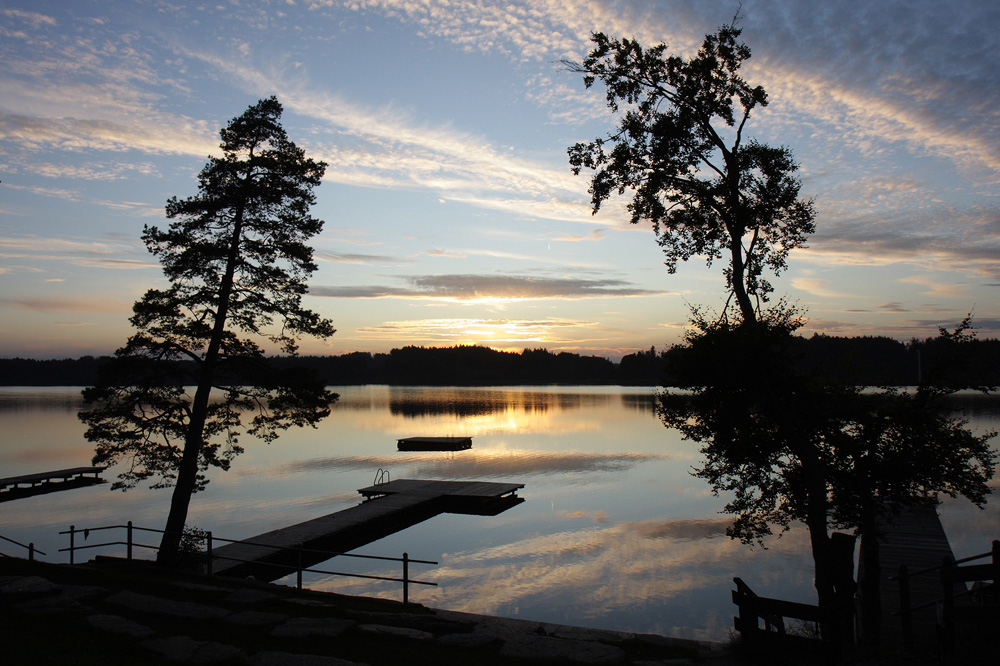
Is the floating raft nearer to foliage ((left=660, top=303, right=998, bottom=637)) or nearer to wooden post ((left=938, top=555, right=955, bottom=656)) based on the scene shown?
foliage ((left=660, top=303, right=998, bottom=637))

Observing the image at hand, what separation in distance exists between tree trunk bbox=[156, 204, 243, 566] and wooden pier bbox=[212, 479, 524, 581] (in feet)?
6.43

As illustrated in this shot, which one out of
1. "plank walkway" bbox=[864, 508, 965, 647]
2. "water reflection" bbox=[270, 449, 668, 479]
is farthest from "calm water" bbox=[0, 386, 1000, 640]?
"plank walkway" bbox=[864, 508, 965, 647]

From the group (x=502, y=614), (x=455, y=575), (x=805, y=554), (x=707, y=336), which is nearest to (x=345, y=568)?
(x=455, y=575)


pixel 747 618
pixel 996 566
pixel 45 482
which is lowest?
pixel 45 482

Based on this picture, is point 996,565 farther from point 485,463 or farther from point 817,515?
point 485,463

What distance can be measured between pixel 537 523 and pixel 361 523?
955cm

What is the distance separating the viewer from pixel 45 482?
42688mm

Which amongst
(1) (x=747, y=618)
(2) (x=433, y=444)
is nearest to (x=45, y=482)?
(2) (x=433, y=444)

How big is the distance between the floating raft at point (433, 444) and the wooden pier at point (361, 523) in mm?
25308

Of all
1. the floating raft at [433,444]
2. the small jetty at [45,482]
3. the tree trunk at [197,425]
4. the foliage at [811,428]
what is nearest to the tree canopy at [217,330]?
the tree trunk at [197,425]

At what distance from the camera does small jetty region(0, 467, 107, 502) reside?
1575 inches

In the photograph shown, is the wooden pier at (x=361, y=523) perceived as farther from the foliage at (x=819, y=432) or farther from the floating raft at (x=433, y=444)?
the floating raft at (x=433, y=444)

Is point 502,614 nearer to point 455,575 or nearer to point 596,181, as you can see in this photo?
point 455,575

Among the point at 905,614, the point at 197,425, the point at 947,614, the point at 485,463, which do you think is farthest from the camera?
the point at 485,463
